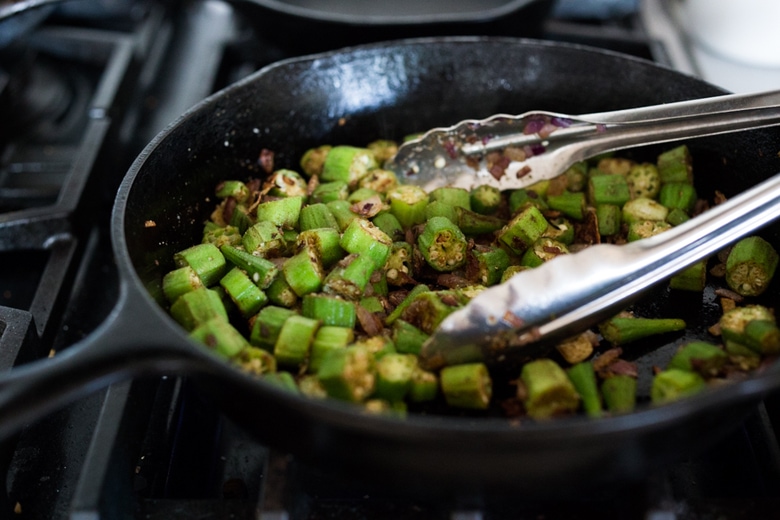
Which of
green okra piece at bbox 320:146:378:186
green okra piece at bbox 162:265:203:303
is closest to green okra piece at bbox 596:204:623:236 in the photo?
green okra piece at bbox 320:146:378:186

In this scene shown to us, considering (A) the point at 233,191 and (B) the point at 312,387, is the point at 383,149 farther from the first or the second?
(B) the point at 312,387

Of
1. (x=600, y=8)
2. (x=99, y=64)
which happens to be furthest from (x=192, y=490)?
(x=600, y=8)

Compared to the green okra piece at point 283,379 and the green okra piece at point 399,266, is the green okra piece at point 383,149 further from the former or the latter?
the green okra piece at point 283,379

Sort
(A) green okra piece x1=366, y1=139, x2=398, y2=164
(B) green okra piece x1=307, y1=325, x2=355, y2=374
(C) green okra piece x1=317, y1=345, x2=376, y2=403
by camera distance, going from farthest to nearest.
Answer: (A) green okra piece x1=366, y1=139, x2=398, y2=164, (B) green okra piece x1=307, y1=325, x2=355, y2=374, (C) green okra piece x1=317, y1=345, x2=376, y2=403

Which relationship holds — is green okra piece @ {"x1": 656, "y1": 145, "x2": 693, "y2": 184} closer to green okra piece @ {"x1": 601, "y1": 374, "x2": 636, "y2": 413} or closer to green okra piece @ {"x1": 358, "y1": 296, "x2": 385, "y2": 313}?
green okra piece @ {"x1": 601, "y1": 374, "x2": 636, "y2": 413}

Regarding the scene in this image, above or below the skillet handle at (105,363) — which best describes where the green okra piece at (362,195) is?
below

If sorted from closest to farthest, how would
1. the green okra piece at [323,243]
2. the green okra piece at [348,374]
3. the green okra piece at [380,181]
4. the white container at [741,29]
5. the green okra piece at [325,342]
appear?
the green okra piece at [348,374] < the green okra piece at [325,342] < the green okra piece at [323,243] < the green okra piece at [380,181] < the white container at [741,29]

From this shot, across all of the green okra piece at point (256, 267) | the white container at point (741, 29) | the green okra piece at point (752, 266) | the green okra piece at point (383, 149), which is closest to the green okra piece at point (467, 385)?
the green okra piece at point (256, 267)
